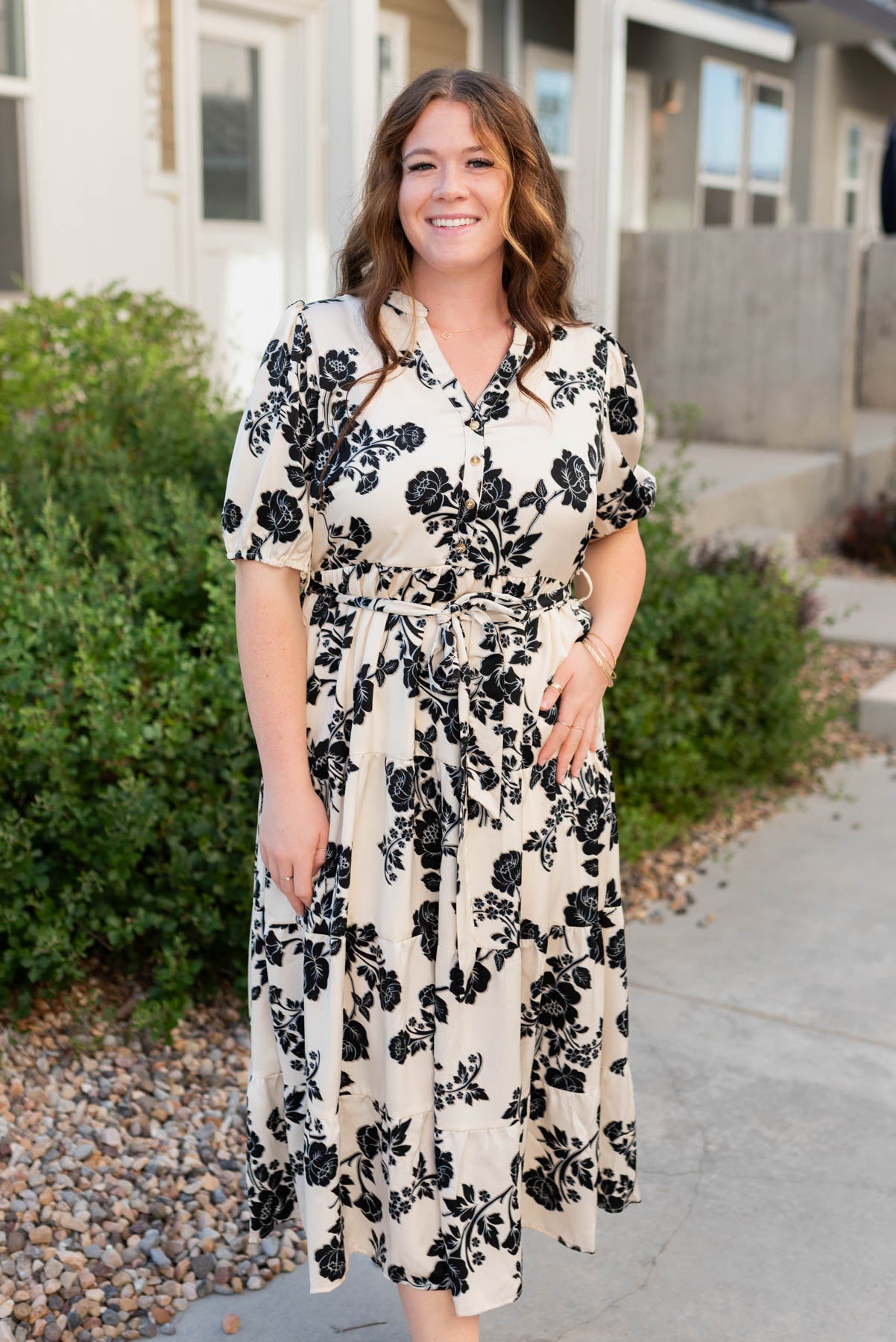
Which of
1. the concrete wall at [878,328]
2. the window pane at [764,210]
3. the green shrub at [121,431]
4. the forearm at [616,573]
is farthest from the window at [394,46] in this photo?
the forearm at [616,573]

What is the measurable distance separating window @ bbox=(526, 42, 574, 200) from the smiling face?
900 cm

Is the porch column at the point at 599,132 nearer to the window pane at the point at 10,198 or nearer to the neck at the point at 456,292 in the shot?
the window pane at the point at 10,198

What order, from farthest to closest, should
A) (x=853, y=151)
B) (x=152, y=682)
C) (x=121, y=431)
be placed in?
(x=853, y=151) → (x=121, y=431) → (x=152, y=682)

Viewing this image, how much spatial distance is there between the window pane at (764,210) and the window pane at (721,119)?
1.60 ft

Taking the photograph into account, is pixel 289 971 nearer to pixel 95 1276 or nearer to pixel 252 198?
pixel 95 1276

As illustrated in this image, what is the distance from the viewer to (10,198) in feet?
20.2

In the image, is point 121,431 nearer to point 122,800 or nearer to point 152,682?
point 152,682

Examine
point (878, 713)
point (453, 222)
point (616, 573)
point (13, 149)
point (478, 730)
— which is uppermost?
point (13, 149)

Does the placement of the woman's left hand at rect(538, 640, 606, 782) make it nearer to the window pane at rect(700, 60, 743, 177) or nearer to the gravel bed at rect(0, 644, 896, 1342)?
the gravel bed at rect(0, 644, 896, 1342)

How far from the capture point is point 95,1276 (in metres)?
2.29

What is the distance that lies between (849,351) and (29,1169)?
797cm

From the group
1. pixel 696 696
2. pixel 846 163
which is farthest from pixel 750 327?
pixel 846 163

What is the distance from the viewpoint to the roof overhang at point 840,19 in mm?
11617

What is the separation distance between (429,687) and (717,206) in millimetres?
12779
